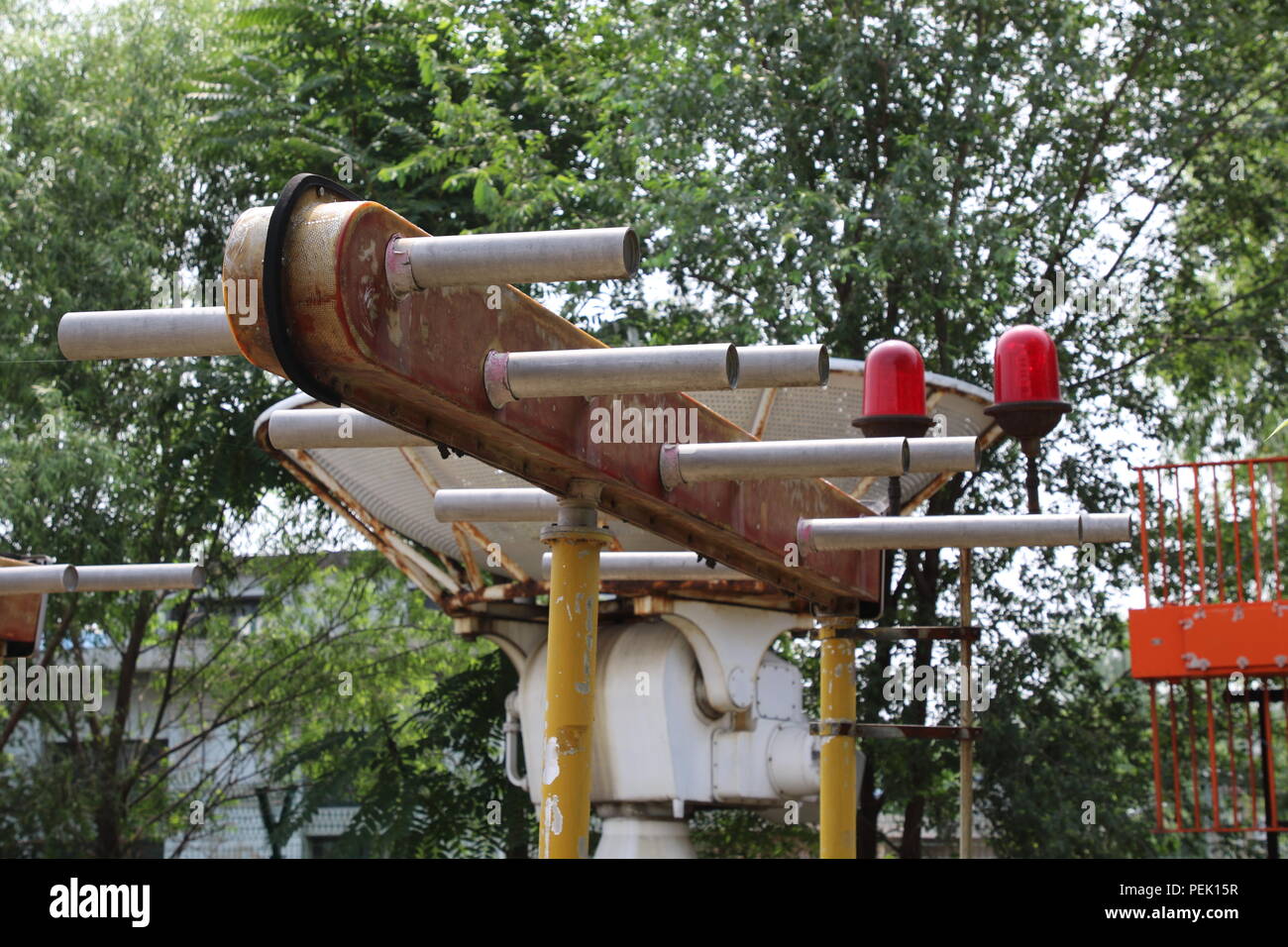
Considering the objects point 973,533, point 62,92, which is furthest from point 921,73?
point 973,533

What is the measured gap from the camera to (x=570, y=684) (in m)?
5.52

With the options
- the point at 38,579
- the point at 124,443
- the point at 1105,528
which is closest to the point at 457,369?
the point at 1105,528

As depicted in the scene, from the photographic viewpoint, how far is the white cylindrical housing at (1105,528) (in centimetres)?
615

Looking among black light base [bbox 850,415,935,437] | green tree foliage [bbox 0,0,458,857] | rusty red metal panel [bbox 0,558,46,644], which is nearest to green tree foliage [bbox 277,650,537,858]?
green tree foliage [bbox 0,0,458,857]

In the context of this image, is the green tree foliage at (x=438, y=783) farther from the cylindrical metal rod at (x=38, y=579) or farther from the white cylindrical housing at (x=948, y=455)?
the white cylindrical housing at (x=948, y=455)

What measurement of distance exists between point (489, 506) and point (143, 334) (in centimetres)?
223

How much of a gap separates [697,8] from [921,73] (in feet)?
8.23

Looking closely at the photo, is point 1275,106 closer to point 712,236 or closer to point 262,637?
point 712,236

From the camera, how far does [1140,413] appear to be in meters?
18.5

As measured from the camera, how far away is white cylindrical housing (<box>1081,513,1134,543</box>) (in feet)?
20.2

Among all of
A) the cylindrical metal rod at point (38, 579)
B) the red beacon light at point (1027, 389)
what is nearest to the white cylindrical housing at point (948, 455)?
the red beacon light at point (1027, 389)

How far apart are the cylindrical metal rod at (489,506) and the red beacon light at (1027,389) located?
70.2 inches

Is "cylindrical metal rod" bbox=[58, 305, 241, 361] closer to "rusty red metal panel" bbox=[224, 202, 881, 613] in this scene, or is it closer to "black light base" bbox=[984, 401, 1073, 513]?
"rusty red metal panel" bbox=[224, 202, 881, 613]

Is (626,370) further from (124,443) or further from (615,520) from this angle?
(124,443)
